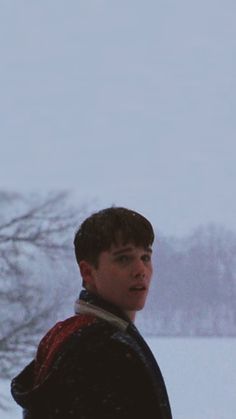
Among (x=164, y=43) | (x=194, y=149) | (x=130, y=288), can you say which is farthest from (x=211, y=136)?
(x=130, y=288)

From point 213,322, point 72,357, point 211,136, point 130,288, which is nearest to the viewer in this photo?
point 72,357

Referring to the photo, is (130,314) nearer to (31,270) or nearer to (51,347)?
(51,347)

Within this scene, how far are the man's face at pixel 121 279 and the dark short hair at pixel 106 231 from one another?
10 mm

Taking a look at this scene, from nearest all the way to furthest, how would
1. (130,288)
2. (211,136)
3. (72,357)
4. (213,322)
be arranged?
(72,357), (130,288), (213,322), (211,136)

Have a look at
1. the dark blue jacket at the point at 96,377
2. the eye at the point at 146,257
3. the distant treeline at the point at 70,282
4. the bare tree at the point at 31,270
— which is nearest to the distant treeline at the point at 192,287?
the distant treeline at the point at 70,282

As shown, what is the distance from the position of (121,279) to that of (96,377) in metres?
0.18

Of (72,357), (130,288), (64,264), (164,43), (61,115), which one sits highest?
(164,43)

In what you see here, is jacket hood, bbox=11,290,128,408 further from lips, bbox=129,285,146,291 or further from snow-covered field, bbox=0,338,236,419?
snow-covered field, bbox=0,338,236,419

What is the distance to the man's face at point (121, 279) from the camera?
1222 mm

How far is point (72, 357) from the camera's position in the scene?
43.5 inches

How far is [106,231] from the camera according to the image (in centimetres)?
121

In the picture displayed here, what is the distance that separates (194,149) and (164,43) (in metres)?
0.35

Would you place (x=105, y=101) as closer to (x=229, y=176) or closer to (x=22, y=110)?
(x=22, y=110)

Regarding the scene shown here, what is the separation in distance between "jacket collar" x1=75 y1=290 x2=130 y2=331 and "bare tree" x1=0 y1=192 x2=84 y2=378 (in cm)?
131
